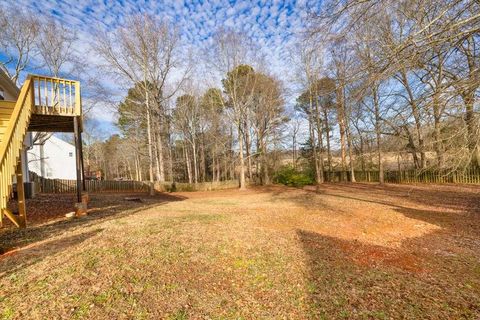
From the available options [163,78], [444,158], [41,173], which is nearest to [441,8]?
[444,158]

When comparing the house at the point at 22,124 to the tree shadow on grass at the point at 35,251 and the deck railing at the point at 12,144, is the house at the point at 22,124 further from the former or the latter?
the tree shadow on grass at the point at 35,251

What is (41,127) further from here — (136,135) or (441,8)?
(136,135)

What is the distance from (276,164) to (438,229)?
75.5 ft

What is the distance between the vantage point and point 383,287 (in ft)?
10.2

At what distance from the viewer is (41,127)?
9.06 meters

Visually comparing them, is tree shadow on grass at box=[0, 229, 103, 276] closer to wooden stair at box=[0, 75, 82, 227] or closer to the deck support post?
wooden stair at box=[0, 75, 82, 227]

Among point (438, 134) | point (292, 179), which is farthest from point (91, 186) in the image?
point (438, 134)

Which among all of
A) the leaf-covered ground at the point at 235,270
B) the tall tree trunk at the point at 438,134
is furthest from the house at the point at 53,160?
the tall tree trunk at the point at 438,134

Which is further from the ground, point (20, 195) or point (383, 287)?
point (20, 195)

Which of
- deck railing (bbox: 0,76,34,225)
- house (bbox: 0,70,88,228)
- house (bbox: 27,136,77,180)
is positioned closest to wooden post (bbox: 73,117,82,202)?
house (bbox: 0,70,88,228)

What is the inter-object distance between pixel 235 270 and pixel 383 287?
1.93m

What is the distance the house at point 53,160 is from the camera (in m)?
23.5

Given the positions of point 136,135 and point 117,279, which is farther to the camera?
point 136,135

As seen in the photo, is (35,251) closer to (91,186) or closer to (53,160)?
(91,186)
